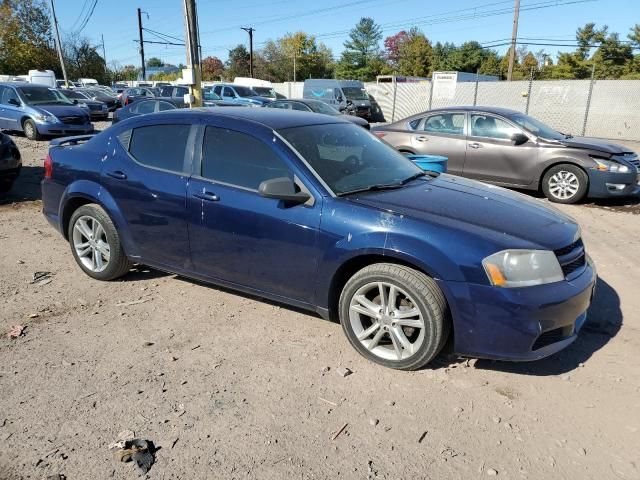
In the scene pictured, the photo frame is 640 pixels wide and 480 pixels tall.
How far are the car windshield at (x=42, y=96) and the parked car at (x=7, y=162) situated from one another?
8.69 meters

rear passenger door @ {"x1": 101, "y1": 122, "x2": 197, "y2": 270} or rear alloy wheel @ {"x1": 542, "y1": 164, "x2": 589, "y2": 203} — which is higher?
rear passenger door @ {"x1": 101, "y1": 122, "x2": 197, "y2": 270}

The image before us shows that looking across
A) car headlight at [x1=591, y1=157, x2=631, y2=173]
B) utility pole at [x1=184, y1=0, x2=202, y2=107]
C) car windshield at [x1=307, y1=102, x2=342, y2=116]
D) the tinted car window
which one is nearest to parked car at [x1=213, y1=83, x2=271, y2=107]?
car windshield at [x1=307, y1=102, x2=342, y2=116]

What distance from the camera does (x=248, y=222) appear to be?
3.56m

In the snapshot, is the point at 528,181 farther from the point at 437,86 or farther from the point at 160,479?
the point at 437,86

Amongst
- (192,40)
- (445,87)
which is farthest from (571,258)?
(445,87)

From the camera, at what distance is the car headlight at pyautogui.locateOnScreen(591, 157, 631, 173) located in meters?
7.76

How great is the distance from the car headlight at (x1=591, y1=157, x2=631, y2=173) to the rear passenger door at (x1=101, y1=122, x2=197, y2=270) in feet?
21.8

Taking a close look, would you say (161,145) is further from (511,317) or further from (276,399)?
(511,317)

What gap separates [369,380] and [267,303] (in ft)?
4.55

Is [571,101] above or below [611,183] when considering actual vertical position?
above

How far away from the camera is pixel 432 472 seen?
241 cm

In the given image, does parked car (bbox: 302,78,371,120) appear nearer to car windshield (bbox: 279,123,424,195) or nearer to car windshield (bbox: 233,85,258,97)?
car windshield (bbox: 233,85,258,97)

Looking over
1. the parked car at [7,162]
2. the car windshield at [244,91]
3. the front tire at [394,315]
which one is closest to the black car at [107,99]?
the car windshield at [244,91]

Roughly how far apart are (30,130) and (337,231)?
15.0m
